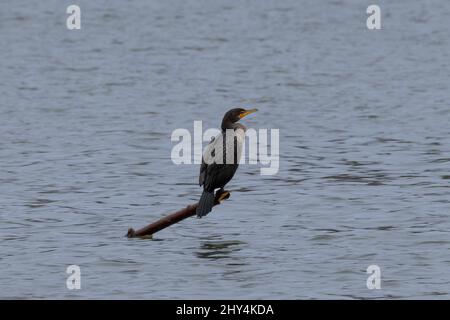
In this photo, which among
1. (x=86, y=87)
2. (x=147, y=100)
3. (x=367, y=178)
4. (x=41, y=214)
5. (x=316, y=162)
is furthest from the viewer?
(x=86, y=87)

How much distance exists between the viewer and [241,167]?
21.7 meters

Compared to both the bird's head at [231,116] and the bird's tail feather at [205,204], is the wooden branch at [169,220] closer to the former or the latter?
the bird's tail feather at [205,204]

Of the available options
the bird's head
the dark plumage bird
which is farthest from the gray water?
the bird's head

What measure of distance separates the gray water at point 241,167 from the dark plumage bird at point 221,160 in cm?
74

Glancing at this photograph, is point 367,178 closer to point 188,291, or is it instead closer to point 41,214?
point 41,214

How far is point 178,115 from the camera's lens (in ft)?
87.2

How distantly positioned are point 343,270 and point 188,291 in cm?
191

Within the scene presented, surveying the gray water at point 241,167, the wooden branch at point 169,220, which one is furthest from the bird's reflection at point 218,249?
the wooden branch at point 169,220

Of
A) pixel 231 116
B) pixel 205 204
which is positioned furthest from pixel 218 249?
pixel 231 116

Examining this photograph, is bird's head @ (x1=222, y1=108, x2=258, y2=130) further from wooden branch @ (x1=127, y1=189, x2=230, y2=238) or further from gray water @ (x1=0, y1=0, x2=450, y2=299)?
gray water @ (x1=0, y1=0, x2=450, y2=299)

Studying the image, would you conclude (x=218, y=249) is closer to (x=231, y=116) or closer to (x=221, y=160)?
(x=221, y=160)

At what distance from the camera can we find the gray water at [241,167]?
49.7 feet

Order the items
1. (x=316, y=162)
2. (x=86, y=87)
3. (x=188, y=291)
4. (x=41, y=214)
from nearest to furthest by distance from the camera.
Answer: (x=188, y=291) < (x=41, y=214) < (x=316, y=162) < (x=86, y=87)

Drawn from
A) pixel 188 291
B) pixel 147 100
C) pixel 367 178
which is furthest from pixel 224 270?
pixel 147 100
